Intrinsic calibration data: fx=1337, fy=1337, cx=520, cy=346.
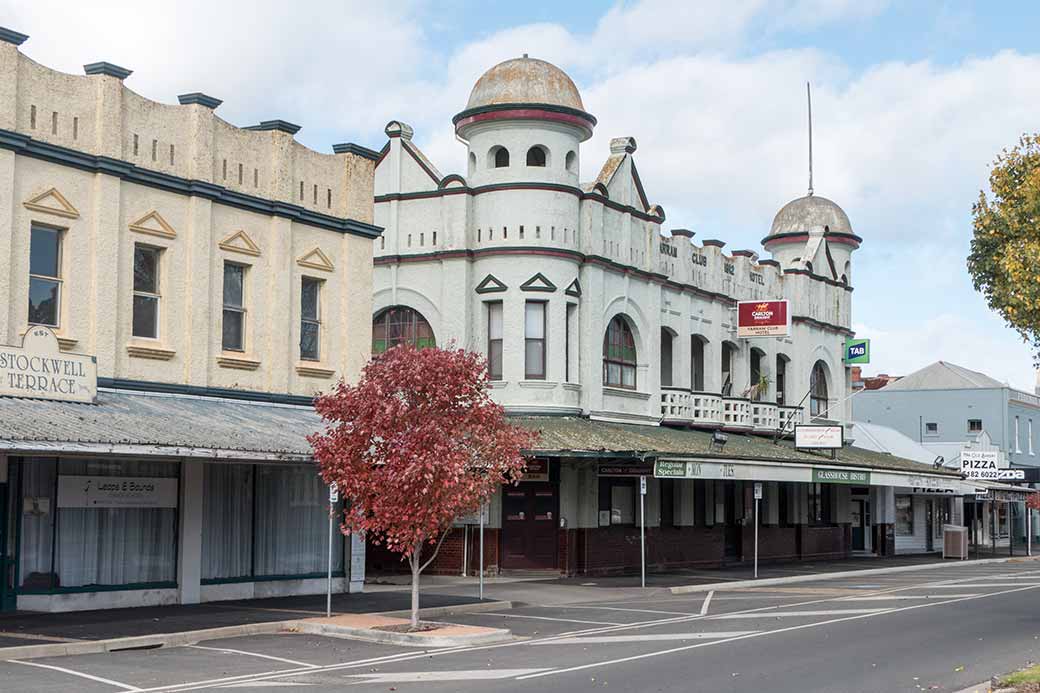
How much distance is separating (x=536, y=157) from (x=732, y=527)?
1351 cm

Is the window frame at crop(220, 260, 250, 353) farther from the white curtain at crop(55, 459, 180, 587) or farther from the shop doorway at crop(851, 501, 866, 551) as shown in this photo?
the shop doorway at crop(851, 501, 866, 551)

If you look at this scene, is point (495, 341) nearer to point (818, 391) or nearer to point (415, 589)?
point (415, 589)

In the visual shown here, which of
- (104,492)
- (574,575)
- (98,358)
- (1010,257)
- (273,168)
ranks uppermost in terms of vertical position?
(273,168)

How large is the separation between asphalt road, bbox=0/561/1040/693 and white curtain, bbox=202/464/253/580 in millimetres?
4331

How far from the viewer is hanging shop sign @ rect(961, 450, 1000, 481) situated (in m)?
49.1

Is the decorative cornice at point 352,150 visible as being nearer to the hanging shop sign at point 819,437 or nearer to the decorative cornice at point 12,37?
the decorative cornice at point 12,37

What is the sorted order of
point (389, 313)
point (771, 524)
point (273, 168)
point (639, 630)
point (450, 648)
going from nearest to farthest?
1. point (450, 648)
2. point (639, 630)
3. point (273, 168)
4. point (389, 313)
5. point (771, 524)

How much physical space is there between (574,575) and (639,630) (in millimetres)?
11788

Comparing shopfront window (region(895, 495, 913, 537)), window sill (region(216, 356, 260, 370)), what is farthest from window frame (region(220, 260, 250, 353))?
shopfront window (region(895, 495, 913, 537))

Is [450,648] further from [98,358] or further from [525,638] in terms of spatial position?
[98,358]

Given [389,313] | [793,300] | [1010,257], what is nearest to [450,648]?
[1010,257]

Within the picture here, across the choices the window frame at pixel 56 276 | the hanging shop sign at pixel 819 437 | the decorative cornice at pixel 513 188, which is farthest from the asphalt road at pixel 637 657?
the hanging shop sign at pixel 819 437

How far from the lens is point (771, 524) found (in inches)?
1639

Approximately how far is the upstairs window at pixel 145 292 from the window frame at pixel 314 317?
346cm
